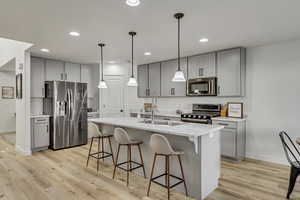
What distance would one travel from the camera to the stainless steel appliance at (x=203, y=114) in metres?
4.23

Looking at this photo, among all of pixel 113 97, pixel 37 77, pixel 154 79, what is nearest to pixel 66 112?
pixel 37 77

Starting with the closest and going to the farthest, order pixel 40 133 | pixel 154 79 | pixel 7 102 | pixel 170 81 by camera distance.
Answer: pixel 40 133 < pixel 170 81 < pixel 154 79 < pixel 7 102

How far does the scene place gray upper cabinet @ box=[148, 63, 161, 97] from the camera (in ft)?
18.4

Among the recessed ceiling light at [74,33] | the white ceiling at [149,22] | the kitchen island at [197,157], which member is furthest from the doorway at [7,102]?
the kitchen island at [197,157]

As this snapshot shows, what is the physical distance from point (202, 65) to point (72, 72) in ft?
13.2

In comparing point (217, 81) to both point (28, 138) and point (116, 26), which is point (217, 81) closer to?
point (116, 26)

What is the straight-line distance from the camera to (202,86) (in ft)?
14.9

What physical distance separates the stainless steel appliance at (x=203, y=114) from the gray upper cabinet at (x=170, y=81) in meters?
0.58

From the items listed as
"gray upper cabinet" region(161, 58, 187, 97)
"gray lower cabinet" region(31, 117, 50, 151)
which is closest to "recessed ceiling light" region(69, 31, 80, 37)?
"gray lower cabinet" region(31, 117, 50, 151)

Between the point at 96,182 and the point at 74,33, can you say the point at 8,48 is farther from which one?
the point at 96,182

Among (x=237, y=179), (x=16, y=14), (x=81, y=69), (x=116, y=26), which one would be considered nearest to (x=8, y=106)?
(x=81, y=69)

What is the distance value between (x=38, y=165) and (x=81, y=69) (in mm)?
3289

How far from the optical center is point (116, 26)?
2854mm

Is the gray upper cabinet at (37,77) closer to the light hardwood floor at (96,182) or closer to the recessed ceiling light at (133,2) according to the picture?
the light hardwood floor at (96,182)
